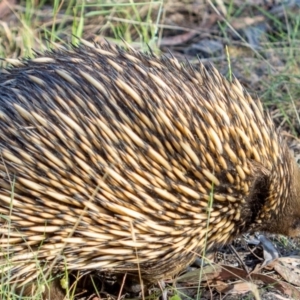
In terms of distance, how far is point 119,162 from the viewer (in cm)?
279

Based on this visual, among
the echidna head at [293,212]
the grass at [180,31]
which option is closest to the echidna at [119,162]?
the echidna head at [293,212]

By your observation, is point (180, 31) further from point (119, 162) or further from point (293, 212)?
point (119, 162)

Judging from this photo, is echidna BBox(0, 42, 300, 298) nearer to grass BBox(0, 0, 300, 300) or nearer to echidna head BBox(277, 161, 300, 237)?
echidna head BBox(277, 161, 300, 237)

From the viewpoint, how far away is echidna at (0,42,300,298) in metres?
2.78

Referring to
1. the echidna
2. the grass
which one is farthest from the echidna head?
the grass

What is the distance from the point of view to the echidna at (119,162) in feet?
9.13

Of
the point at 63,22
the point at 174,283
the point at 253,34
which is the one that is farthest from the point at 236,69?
the point at 174,283

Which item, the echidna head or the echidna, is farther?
the echidna head

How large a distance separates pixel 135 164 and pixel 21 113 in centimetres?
41

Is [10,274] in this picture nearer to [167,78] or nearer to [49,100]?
[49,100]

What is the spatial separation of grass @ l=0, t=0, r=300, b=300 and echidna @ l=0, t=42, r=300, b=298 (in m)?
1.24

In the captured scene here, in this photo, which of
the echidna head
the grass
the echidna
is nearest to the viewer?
the echidna

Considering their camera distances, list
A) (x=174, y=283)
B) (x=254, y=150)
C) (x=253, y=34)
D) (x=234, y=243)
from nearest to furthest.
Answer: (x=254, y=150) → (x=174, y=283) → (x=234, y=243) → (x=253, y=34)

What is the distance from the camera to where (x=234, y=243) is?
3.81 meters
